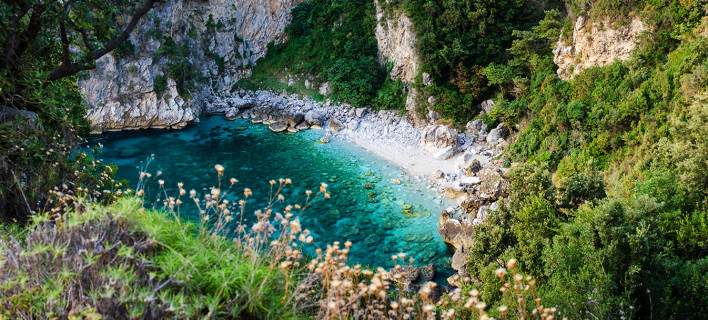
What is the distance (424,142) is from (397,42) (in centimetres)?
942

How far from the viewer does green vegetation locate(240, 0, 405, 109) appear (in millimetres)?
38281

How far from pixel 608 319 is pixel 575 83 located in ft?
61.4

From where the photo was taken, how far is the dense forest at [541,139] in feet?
27.3

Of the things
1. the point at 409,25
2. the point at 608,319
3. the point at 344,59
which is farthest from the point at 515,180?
the point at 344,59

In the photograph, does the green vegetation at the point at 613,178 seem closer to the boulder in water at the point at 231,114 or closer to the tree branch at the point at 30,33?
the tree branch at the point at 30,33

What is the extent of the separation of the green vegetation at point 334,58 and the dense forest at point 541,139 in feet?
1.46

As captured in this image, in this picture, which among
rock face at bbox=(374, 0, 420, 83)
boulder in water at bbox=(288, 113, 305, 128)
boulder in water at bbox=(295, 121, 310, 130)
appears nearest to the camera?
rock face at bbox=(374, 0, 420, 83)

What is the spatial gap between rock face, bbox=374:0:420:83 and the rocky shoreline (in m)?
3.46

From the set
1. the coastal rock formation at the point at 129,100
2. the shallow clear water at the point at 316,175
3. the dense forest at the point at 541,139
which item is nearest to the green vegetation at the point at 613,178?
the dense forest at the point at 541,139

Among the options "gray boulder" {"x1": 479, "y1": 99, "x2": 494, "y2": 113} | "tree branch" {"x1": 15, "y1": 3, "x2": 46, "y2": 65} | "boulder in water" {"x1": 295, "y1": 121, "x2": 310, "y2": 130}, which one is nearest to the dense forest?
"tree branch" {"x1": 15, "y1": 3, "x2": 46, "y2": 65}

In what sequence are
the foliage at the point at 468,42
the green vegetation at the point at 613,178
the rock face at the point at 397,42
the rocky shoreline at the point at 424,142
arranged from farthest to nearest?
the rock face at the point at 397,42 → the foliage at the point at 468,42 → the rocky shoreline at the point at 424,142 → the green vegetation at the point at 613,178

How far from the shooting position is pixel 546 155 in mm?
24328

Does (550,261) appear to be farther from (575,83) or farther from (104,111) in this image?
(104,111)

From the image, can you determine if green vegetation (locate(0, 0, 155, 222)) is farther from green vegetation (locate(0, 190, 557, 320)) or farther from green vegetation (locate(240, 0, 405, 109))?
green vegetation (locate(240, 0, 405, 109))
